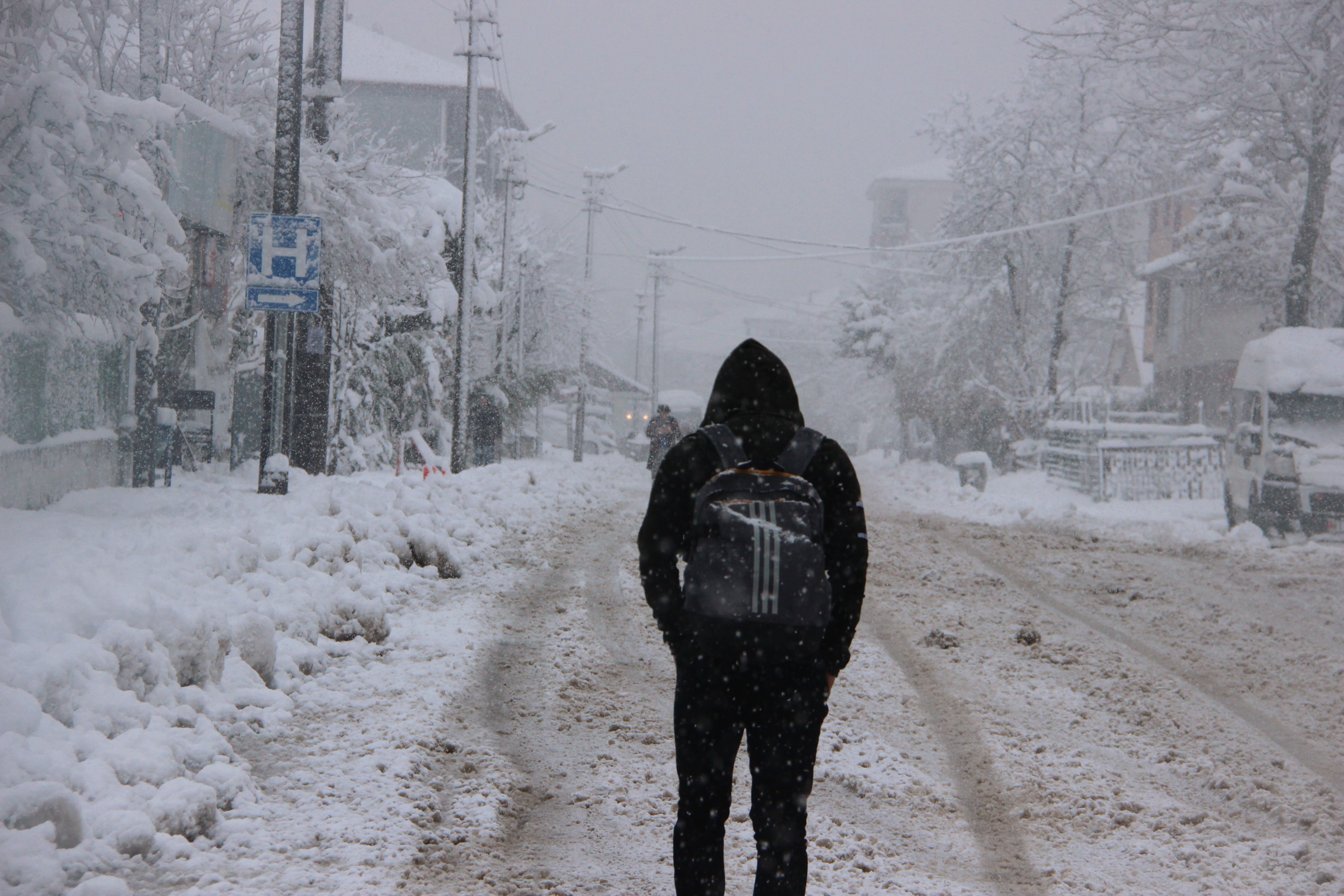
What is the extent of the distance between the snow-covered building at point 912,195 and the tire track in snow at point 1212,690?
85236 mm

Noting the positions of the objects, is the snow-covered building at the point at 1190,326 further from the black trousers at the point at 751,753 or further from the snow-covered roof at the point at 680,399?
the snow-covered roof at the point at 680,399

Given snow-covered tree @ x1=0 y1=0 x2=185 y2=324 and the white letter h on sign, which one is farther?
the white letter h on sign

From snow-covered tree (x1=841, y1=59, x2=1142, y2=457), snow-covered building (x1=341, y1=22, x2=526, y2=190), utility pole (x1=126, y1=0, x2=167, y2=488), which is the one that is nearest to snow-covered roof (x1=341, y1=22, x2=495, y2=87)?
snow-covered building (x1=341, y1=22, x2=526, y2=190)

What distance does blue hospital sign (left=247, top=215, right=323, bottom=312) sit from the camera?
11.9 meters

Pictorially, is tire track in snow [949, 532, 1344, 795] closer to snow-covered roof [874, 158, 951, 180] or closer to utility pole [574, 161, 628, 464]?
utility pole [574, 161, 628, 464]

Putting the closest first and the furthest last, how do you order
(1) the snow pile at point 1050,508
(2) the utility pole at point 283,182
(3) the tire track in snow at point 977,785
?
(3) the tire track in snow at point 977,785 < (2) the utility pole at point 283,182 < (1) the snow pile at point 1050,508

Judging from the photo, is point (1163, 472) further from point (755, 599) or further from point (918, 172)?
point (918, 172)

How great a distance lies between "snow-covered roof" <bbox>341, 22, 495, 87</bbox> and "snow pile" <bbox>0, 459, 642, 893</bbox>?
4994 centimetres

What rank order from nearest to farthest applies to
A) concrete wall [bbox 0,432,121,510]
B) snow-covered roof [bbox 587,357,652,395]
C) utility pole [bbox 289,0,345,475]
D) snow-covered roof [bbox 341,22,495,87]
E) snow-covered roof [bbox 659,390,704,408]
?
1. concrete wall [bbox 0,432,121,510]
2. utility pole [bbox 289,0,345,475]
3. snow-covered roof [bbox 341,22,495,87]
4. snow-covered roof [bbox 587,357,652,395]
5. snow-covered roof [bbox 659,390,704,408]

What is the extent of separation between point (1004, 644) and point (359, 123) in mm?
25540

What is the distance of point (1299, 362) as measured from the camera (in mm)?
16531

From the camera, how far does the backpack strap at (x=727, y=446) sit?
3203 mm

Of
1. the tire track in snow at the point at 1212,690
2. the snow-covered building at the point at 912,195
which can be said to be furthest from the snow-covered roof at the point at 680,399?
the tire track in snow at the point at 1212,690

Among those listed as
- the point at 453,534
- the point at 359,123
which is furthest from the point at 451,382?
the point at 453,534
